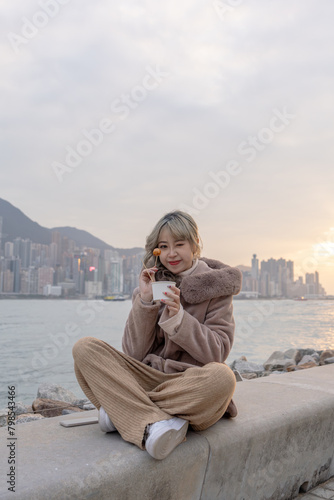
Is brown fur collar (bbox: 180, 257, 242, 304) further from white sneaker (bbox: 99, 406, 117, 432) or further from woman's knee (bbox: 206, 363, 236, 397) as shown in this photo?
white sneaker (bbox: 99, 406, 117, 432)

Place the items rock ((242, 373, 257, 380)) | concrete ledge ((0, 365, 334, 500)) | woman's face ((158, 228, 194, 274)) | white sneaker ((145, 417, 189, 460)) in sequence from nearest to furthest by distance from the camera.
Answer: concrete ledge ((0, 365, 334, 500))
white sneaker ((145, 417, 189, 460))
woman's face ((158, 228, 194, 274))
rock ((242, 373, 257, 380))

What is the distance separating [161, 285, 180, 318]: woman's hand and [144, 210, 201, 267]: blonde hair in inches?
15.6

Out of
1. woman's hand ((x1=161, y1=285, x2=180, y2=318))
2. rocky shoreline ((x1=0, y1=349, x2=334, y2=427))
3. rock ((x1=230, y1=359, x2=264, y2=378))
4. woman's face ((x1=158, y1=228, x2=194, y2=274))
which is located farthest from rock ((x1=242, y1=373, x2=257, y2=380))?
woman's hand ((x1=161, y1=285, x2=180, y2=318))

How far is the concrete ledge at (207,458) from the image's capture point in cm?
162

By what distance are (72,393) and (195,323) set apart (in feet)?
12.9

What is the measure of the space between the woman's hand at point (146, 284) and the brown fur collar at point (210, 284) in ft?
0.56

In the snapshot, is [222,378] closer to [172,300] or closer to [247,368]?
[172,300]

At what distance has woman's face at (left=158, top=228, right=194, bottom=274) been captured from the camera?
2500 millimetres

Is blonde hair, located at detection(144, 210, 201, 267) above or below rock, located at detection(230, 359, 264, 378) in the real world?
above

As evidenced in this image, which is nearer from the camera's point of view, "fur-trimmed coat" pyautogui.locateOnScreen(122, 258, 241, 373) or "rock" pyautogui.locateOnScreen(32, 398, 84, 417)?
"fur-trimmed coat" pyautogui.locateOnScreen(122, 258, 241, 373)

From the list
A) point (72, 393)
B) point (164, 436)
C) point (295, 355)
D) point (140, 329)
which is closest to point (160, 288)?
point (140, 329)

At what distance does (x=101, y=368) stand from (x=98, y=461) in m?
0.48

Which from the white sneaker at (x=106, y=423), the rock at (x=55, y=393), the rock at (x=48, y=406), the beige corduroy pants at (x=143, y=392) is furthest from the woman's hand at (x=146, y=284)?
the rock at (x=55, y=393)

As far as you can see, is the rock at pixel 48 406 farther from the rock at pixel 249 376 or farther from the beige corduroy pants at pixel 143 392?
the rock at pixel 249 376
